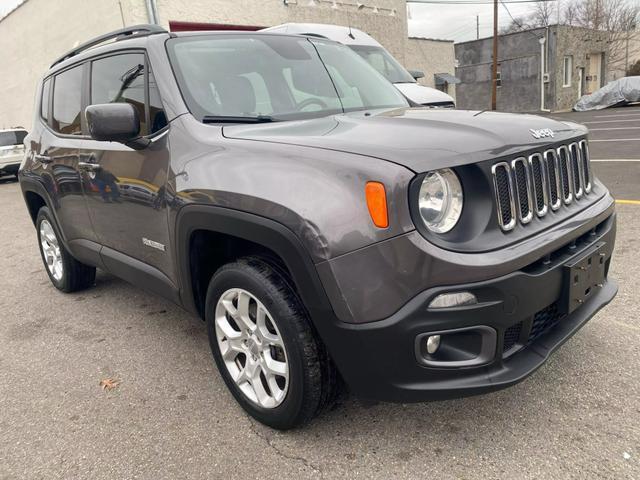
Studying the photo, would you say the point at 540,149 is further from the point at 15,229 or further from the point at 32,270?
the point at 15,229

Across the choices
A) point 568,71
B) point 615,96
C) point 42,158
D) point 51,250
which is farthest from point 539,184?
point 568,71

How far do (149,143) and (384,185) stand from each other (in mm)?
1461

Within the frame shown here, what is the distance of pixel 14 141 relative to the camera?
48.8 ft

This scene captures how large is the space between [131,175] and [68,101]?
1410 mm

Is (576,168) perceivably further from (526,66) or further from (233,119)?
(526,66)

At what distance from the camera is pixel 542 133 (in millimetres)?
2268

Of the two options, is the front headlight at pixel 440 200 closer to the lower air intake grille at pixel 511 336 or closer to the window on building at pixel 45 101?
the lower air intake grille at pixel 511 336

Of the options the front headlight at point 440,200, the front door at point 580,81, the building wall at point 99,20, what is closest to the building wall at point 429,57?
the building wall at point 99,20

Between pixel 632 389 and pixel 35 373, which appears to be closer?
pixel 632 389

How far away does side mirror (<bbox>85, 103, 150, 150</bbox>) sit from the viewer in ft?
8.34

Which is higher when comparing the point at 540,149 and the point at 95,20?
the point at 95,20

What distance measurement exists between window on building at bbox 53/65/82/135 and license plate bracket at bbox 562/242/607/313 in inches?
122

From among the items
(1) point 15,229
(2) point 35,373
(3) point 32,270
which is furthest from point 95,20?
(2) point 35,373

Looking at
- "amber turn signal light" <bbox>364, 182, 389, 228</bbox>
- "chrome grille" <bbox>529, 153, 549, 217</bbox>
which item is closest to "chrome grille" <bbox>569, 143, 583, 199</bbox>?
"chrome grille" <bbox>529, 153, 549, 217</bbox>
